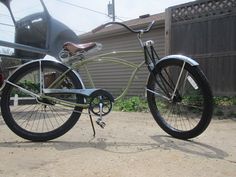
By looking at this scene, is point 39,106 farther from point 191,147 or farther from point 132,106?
point 132,106

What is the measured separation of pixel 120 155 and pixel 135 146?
0.39 m

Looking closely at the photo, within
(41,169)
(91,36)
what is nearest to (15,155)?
(41,169)

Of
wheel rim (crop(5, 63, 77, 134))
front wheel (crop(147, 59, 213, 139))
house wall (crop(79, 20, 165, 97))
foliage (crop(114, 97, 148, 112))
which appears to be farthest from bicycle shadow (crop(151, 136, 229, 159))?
house wall (crop(79, 20, 165, 97))

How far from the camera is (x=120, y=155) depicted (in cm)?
329

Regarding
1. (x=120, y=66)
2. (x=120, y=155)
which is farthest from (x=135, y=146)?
(x=120, y=66)

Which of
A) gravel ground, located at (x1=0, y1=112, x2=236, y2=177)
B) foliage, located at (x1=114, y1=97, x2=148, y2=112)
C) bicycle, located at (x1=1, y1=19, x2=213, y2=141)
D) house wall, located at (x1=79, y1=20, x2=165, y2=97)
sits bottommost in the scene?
gravel ground, located at (x1=0, y1=112, x2=236, y2=177)

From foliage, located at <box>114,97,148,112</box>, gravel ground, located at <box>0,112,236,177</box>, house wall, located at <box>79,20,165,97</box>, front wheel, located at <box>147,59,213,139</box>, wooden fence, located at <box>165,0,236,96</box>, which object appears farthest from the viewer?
house wall, located at <box>79,20,165,97</box>

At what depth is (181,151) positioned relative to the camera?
3.42 m

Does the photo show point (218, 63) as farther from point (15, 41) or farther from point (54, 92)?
point (54, 92)

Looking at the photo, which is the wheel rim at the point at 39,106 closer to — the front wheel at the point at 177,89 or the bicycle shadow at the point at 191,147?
the front wheel at the point at 177,89

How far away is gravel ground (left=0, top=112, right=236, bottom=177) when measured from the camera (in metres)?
2.81

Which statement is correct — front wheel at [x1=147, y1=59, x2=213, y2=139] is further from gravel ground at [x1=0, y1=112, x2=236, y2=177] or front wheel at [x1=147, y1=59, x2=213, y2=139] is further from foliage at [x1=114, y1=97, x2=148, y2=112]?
foliage at [x1=114, y1=97, x2=148, y2=112]

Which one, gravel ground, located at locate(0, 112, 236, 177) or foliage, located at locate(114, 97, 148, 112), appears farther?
foliage, located at locate(114, 97, 148, 112)

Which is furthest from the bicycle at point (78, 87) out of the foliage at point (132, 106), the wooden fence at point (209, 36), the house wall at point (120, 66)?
the house wall at point (120, 66)
